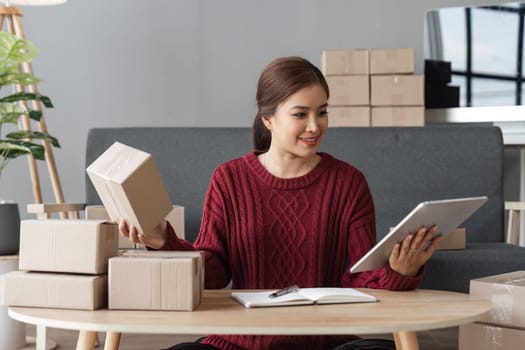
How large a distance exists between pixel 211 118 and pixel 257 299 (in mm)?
3661

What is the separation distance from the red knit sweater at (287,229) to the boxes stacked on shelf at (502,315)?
37 centimetres

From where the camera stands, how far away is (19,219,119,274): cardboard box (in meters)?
1.24

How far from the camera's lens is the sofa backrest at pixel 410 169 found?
322 centimetres

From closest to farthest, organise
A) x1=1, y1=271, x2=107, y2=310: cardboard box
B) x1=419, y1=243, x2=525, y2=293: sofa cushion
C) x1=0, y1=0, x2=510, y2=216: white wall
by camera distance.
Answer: x1=1, y1=271, x2=107, y2=310: cardboard box → x1=419, y1=243, x2=525, y2=293: sofa cushion → x1=0, y1=0, x2=510, y2=216: white wall

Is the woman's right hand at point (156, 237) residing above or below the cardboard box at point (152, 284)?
above

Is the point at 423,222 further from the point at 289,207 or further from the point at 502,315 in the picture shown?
the point at 502,315

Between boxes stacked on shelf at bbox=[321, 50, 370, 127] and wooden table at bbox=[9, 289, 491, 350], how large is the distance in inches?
116

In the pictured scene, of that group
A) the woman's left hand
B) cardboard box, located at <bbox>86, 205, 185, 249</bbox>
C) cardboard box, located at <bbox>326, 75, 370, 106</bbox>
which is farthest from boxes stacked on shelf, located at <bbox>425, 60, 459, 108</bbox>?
the woman's left hand

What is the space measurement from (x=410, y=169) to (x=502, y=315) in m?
1.44

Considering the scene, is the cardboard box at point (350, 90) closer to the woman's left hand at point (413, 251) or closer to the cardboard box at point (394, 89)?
the cardboard box at point (394, 89)

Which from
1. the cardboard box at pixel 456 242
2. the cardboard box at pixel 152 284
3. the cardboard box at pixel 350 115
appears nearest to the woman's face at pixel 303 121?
the cardboard box at pixel 152 284

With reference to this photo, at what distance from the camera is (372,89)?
13.9 feet

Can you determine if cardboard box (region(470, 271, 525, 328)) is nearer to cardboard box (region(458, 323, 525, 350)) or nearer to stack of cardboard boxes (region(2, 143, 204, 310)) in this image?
cardboard box (region(458, 323, 525, 350))

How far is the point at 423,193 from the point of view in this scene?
10.6ft
